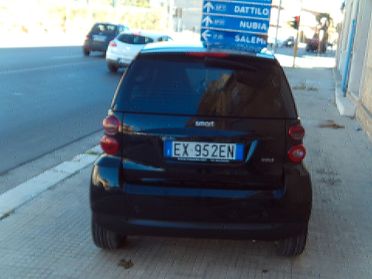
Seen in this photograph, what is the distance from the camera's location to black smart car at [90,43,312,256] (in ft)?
11.7

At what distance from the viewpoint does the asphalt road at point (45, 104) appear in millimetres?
7625

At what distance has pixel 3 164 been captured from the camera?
6.54 m

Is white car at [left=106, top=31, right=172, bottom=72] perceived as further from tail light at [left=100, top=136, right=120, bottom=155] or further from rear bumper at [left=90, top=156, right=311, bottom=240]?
rear bumper at [left=90, top=156, right=311, bottom=240]

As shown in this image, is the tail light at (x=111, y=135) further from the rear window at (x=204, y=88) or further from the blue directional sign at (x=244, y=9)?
the blue directional sign at (x=244, y=9)

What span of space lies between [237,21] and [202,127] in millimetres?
9174

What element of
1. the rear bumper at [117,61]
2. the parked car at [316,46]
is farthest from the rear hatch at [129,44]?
the parked car at [316,46]

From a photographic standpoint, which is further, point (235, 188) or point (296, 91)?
point (296, 91)

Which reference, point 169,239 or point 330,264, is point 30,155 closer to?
point 169,239

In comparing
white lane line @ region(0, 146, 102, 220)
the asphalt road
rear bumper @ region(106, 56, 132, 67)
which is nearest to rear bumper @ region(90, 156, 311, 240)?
white lane line @ region(0, 146, 102, 220)

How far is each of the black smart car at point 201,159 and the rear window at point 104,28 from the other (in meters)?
21.1

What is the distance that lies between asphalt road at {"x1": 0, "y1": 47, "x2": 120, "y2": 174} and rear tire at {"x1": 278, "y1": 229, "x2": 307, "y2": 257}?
3.73m

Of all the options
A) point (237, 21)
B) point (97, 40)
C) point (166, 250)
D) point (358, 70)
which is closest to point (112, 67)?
point (97, 40)

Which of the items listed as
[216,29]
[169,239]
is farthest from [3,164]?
[216,29]

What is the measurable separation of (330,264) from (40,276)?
221 cm
